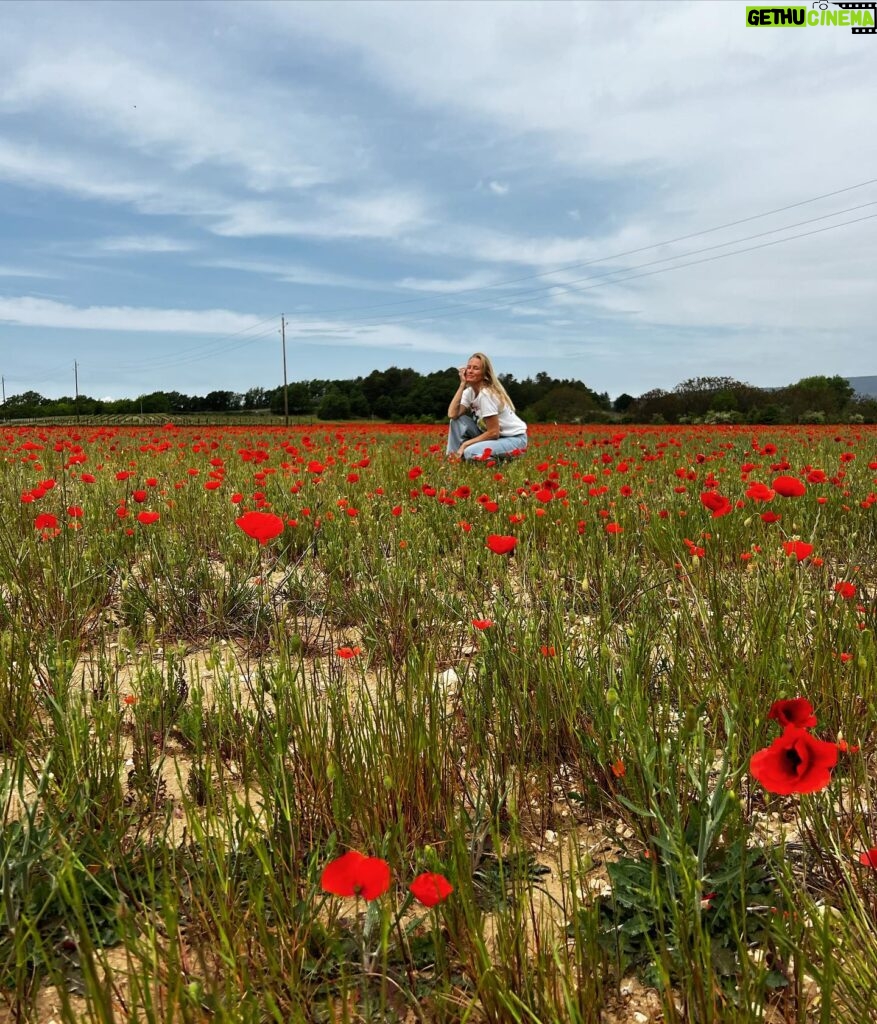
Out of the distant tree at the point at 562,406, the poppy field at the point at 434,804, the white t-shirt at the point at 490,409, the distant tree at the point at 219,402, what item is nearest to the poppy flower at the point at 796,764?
the poppy field at the point at 434,804

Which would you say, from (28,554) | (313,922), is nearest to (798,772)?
(313,922)

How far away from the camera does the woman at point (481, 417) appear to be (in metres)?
8.45

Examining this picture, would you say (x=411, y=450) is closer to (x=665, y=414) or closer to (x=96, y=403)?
(x=665, y=414)

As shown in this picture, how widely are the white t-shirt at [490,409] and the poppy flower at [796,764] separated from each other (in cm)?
749

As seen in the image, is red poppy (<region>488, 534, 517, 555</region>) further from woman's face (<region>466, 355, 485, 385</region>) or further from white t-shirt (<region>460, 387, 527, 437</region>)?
woman's face (<region>466, 355, 485, 385</region>)

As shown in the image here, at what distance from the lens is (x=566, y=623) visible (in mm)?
3098

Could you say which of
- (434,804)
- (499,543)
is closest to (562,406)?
(499,543)

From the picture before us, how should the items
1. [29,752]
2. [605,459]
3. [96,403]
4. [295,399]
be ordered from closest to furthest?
[29,752] < [605,459] < [295,399] < [96,403]

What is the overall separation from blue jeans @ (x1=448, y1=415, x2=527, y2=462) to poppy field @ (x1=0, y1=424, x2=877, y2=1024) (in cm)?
474

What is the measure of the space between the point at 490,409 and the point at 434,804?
22.9ft

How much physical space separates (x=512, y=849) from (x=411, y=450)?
318 inches

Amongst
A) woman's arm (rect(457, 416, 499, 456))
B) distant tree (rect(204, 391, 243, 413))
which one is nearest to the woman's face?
woman's arm (rect(457, 416, 499, 456))

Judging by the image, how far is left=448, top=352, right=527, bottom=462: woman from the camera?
27.7 feet

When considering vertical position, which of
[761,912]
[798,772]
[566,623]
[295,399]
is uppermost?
[295,399]
